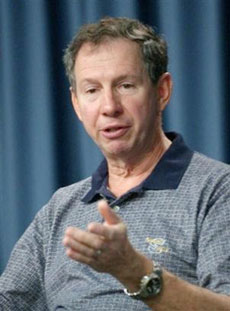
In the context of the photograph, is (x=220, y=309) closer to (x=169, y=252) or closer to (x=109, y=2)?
(x=169, y=252)

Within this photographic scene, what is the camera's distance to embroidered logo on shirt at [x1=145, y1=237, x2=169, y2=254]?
1527 millimetres

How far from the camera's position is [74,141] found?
225 cm

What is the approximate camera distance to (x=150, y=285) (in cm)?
128

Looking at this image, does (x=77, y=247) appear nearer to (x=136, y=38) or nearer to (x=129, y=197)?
(x=129, y=197)

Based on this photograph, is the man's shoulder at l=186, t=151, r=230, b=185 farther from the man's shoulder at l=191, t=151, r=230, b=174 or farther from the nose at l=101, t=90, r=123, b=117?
the nose at l=101, t=90, r=123, b=117

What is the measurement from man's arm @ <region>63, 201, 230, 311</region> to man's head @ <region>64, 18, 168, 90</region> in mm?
564

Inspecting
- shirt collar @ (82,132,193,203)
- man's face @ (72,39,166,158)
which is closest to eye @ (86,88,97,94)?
man's face @ (72,39,166,158)

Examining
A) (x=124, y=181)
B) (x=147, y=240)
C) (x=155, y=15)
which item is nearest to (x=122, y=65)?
(x=124, y=181)

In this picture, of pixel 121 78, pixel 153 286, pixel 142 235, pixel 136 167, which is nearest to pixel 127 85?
pixel 121 78

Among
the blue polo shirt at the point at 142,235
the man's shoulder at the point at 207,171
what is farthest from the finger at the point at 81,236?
the man's shoulder at the point at 207,171

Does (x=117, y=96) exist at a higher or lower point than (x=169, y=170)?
higher

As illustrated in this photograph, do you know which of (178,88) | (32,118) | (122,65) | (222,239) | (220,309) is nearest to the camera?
(220,309)

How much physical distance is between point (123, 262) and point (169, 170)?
18.1 inches

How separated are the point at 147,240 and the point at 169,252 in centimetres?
6
